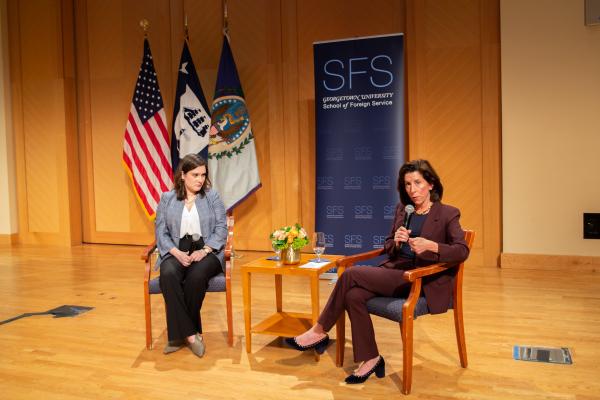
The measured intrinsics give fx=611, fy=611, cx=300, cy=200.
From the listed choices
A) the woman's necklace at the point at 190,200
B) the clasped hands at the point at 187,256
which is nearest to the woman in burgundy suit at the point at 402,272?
the clasped hands at the point at 187,256

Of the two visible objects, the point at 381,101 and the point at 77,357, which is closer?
the point at 77,357

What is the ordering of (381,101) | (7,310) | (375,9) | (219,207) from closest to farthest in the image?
(219,207) → (7,310) → (381,101) → (375,9)

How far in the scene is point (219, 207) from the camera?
3953 mm

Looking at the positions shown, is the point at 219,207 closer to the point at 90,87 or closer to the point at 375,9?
the point at 375,9

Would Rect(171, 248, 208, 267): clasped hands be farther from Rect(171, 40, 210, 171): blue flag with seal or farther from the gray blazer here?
Rect(171, 40, 210, 171): blue flag with seal

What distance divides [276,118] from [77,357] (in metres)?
4.15

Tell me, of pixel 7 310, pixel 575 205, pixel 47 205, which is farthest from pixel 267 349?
pixel 47 205

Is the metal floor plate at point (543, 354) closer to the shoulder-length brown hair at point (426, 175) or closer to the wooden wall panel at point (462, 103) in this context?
the shoulder-length brown hair at point (426, 175)

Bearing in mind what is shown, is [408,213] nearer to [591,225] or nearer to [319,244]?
[319,244]

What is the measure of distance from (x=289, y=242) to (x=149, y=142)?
4.26 metres

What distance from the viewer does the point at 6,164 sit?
27.5 feet

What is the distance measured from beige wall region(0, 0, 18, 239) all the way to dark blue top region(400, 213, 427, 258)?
22.4ft

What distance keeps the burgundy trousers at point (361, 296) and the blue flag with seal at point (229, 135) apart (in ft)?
12.9

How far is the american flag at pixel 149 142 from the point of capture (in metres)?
7.31
